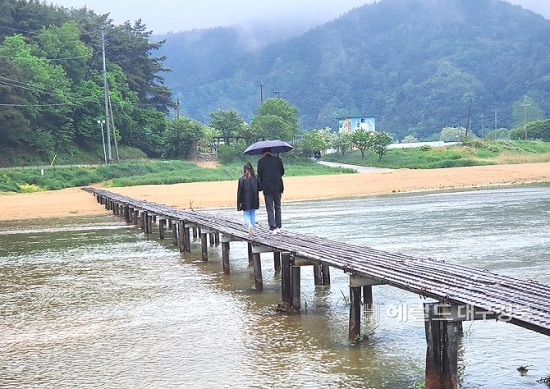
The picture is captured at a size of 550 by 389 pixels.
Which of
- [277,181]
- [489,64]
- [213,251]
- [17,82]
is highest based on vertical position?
[489,64]

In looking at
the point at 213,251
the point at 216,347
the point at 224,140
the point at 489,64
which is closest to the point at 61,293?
the point at 216,347

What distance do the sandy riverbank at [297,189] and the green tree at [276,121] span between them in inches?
1037

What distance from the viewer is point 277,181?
14789mm

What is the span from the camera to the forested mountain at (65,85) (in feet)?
206

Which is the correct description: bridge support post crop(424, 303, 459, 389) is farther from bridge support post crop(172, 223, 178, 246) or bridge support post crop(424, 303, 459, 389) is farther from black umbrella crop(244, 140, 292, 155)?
bridge support post crop(172, 223, 178, 246)

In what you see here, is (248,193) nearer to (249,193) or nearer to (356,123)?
(249,193)

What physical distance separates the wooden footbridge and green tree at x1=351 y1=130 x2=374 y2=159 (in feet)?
225

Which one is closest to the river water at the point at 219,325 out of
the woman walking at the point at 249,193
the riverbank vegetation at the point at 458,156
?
the woman walking at the point at 249,193

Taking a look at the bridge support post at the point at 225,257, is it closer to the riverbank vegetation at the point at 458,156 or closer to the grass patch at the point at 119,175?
the grass patch at the point at 119,175

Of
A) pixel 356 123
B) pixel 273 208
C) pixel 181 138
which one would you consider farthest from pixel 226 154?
pixel 273 208

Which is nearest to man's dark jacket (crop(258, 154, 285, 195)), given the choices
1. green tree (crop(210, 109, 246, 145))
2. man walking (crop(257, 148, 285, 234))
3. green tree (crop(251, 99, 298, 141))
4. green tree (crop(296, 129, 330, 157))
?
man walking (crop(257, 148, 285, 234))

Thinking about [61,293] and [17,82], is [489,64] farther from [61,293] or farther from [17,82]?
[61,293]

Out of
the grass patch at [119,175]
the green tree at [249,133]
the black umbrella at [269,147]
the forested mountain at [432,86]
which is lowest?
the grass patch at [119,175]

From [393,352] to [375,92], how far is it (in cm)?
16995
